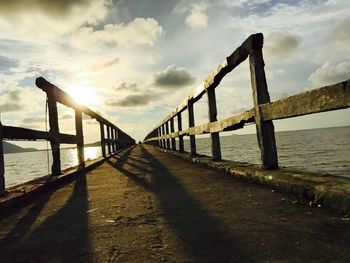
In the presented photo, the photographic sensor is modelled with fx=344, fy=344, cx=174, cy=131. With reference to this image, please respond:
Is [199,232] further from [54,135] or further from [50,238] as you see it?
[54,135]

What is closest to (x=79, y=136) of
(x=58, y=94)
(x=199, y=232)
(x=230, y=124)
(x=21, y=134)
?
(x=58, y=94)

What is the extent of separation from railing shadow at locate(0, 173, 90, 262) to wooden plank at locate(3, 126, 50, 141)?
1.20 metres

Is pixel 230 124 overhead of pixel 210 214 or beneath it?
overhead

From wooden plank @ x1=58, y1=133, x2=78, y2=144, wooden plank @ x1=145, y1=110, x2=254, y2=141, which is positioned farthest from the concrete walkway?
wooden plank @ x1=58, y1=133, x2=78, y2=144

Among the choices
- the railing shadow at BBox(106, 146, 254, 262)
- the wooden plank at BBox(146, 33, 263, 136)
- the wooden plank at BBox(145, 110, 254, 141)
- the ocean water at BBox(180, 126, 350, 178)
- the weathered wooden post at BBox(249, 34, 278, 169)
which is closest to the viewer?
the railing shadow at BBox(106, 146, 254, 262)

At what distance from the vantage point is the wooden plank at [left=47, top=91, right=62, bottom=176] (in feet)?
19.7

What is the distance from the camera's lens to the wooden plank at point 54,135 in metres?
6.01

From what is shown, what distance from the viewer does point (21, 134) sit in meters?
4.46

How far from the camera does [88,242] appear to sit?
2.04 m

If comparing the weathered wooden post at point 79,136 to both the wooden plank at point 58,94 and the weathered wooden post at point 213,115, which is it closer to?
the wooden plank at point 58,94

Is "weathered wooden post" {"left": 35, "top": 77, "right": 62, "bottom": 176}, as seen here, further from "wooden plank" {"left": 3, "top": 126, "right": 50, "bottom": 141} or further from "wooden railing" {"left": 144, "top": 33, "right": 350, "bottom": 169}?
"wooden railing" {"left": 144, "top": 33, "right": 350, "bottom": 169}

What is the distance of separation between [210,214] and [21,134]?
3031 mm

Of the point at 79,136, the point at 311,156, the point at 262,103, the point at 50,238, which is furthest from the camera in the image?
the point at 311,156

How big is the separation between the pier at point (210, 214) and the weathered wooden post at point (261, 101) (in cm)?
1
